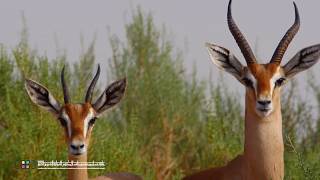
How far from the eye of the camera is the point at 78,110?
31.8 feet

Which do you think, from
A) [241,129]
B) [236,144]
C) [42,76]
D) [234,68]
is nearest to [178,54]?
[241,129]

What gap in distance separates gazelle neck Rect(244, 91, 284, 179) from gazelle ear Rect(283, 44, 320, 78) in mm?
562

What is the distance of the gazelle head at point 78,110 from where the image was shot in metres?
9.32

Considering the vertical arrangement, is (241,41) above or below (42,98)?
above

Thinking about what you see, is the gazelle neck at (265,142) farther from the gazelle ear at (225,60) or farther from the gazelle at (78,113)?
the gazelle at (78,113)

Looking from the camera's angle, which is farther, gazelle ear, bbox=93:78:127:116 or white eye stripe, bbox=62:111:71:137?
gazelle ear, bbox=93:78:127:116

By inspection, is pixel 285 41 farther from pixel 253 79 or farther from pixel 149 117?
pixel 149 117

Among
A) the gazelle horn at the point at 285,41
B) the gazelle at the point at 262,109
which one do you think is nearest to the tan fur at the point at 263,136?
the gazelle at the point at 262,109

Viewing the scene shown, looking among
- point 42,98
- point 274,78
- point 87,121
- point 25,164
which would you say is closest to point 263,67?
point 274,78

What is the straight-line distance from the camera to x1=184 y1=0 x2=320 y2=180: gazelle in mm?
8867

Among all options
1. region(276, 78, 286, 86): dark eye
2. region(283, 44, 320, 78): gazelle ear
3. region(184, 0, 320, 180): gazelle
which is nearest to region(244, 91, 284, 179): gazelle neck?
region(184, 0, 320, 180): gazelle

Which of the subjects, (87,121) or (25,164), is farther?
(25,164)

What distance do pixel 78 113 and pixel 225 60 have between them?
70.6 inches

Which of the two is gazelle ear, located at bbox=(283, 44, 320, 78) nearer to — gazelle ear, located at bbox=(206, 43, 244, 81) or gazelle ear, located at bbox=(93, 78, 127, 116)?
gazelle ear, located at bbox=(206, 43, 244, 81)
